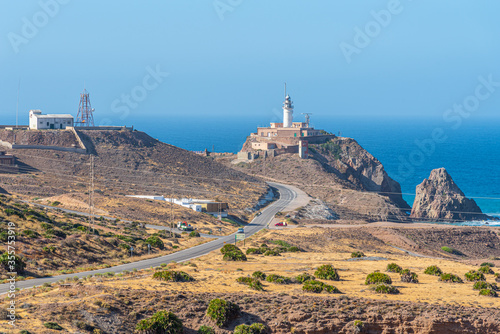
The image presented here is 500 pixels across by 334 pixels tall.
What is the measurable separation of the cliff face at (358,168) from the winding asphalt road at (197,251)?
28.8 m

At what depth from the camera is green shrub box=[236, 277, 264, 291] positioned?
3619 centimetres

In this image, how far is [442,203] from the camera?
115 metres

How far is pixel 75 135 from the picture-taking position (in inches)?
4358

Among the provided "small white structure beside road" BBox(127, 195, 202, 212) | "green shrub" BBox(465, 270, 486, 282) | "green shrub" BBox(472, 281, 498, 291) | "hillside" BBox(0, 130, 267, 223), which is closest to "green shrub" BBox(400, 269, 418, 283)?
"green shrub" BBox(472, 281, 498, 291)

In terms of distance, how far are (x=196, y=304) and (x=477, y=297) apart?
16798 mm

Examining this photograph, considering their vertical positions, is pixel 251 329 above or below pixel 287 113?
below

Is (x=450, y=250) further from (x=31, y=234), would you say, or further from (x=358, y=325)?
(x=31, y=234)

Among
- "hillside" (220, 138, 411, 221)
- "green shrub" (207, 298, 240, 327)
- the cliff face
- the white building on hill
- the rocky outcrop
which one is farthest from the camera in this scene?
the cliff face

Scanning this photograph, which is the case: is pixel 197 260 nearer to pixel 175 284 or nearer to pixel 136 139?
pixel 175 284

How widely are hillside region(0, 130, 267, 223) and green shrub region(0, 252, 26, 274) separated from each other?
36.8m

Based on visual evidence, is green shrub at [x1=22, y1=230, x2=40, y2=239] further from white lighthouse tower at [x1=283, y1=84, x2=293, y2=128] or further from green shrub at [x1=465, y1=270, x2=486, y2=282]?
white lighthouse tower at [x1=283, y1=84, x2=293, y2=128]

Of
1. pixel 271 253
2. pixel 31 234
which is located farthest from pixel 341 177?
pixel 31 234

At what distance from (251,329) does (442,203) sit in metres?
92.0

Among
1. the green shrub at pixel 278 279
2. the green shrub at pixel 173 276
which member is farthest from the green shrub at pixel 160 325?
the green shrub at pixel 278 279
